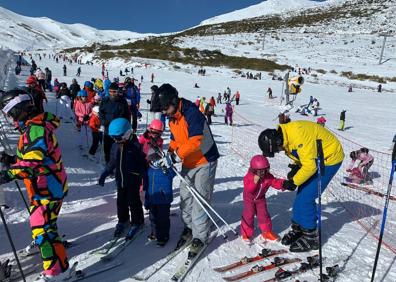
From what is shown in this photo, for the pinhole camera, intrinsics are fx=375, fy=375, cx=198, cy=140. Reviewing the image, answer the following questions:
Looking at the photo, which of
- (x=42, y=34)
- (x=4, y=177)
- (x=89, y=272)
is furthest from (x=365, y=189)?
(x=42, y=34)

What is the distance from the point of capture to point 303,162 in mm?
4293

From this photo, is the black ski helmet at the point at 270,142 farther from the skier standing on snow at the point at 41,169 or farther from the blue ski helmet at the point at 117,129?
the skier standing on snow at the point at 41,169

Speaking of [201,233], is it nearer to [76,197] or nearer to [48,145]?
[48,145]

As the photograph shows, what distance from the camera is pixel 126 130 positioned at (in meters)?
4.52

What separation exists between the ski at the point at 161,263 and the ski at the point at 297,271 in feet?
3.66

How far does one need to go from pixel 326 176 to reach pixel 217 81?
113ft

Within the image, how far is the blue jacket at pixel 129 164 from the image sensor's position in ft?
15.0

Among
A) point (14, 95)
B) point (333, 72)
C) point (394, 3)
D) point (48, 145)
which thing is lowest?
point (333, 72)

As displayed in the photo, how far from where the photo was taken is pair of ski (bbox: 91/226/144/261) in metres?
4.36

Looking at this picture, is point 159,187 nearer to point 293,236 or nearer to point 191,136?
point 191,136

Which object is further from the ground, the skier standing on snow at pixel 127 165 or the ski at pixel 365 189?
the skier standing on snow at pixel 127 165

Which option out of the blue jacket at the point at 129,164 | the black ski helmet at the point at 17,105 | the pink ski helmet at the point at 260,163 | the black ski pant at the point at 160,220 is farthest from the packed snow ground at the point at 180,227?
the black ski helmet at the point at 17,105

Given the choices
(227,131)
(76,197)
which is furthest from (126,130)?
(227,131)

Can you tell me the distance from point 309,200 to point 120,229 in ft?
7.97
